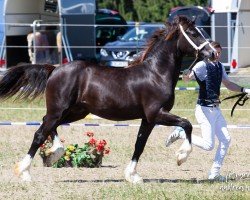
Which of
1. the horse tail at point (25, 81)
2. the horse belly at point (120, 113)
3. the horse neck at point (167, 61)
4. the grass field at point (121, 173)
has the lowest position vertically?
the grass field at point (121, 173)

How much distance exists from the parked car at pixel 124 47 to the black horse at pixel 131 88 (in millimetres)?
12485

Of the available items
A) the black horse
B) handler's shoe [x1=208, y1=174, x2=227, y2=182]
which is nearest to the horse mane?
the black horse

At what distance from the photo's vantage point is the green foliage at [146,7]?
1441 inches

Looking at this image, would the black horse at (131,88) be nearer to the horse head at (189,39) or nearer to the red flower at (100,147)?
the horse head at (189,39)

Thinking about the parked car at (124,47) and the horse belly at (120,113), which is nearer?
the horse belly at (120,113)

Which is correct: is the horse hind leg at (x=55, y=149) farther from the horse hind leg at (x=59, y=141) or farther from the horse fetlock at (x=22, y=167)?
the horse fetlock at (x=22, y=167)

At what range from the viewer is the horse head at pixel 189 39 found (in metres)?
10.1

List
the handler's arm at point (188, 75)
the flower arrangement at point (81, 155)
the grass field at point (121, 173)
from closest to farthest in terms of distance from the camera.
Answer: the grass field at point (121, 173)
the handler's arm at point (188, 75)
the flower arrangement at point (81, 155)

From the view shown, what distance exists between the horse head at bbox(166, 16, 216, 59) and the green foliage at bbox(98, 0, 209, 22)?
2592 centimetres

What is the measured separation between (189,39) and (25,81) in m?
2.15

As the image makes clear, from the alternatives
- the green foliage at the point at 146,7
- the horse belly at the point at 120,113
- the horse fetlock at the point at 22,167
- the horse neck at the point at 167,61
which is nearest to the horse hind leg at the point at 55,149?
the horse fetlock at the point at 22,167

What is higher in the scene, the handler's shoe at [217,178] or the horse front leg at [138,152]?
the horse front leg at [138,152]

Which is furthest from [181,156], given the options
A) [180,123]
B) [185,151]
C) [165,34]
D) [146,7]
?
[146,7]

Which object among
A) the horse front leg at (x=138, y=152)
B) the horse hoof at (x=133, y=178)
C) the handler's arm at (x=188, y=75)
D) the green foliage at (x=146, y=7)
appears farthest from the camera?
the green foliage at (x=146, y=7)
